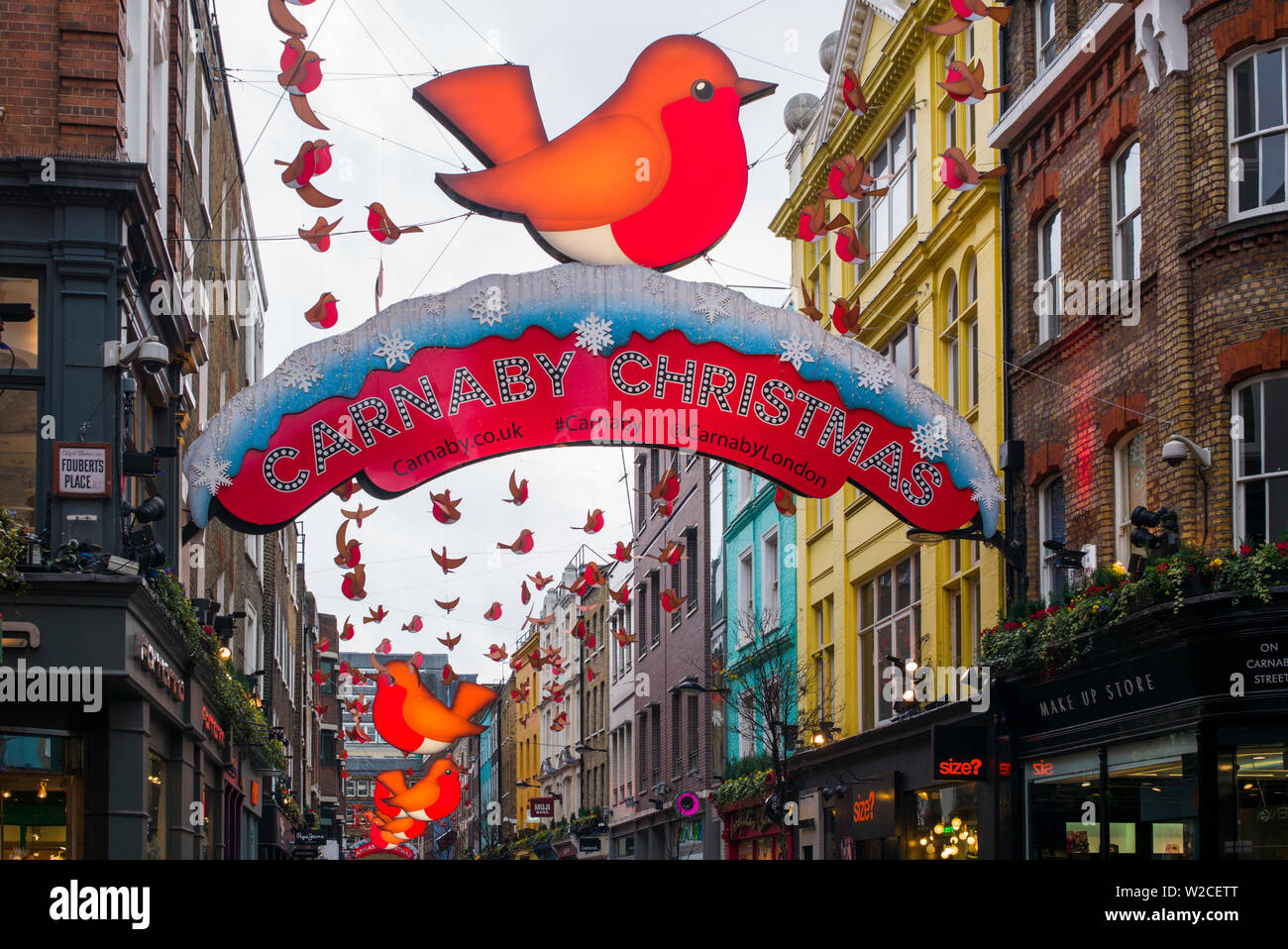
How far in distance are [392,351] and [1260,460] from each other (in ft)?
29.7

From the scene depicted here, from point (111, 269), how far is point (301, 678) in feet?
147

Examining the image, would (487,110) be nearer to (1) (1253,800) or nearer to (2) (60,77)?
(2) (60,77)

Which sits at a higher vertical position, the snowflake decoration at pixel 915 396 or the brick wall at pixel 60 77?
Result: the brick wall at pixel 60 77

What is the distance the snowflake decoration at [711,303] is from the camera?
1598cm

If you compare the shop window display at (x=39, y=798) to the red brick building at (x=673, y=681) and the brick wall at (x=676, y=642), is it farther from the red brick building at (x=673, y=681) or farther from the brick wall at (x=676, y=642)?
the brick wall at (x=676, y=642)

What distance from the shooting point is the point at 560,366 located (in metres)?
15.9

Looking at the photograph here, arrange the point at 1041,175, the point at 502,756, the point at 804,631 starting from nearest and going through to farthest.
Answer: the point at 1041,175, the point at 804,631, the point at 502,756

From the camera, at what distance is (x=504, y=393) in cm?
1586

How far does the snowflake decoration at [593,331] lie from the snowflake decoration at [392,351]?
1.67 meters

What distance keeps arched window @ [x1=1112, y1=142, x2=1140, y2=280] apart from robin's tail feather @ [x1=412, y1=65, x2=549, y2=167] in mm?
8003

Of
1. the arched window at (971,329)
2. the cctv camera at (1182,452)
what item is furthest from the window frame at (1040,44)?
the cctv camera at (1182,452)

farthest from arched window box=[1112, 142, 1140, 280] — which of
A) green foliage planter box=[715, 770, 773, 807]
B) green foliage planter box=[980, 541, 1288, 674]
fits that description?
green foliage planter box=[715, 770, 773, 807]
